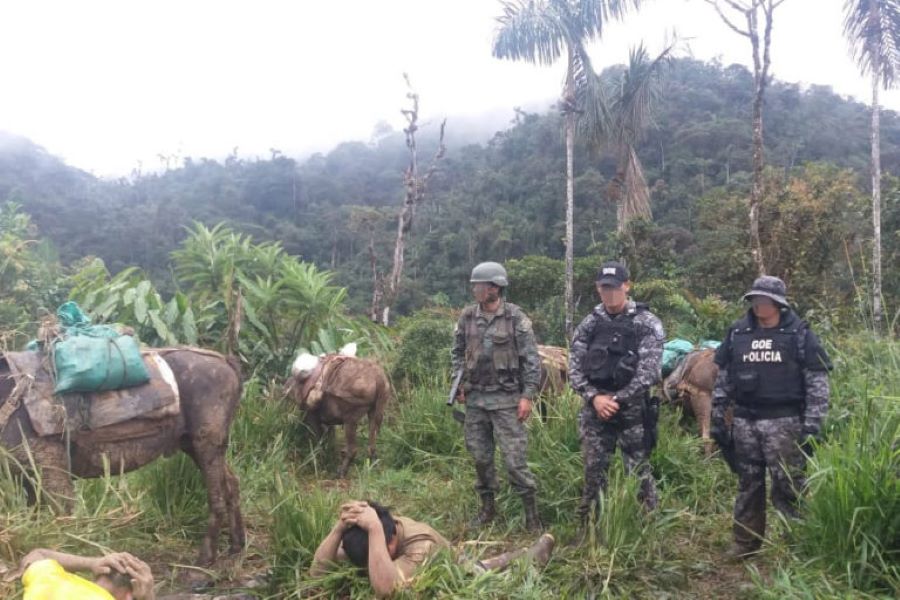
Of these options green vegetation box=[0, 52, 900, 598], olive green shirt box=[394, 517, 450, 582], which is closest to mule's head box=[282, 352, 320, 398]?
green vegetation box=[0, 52, 900, 598]

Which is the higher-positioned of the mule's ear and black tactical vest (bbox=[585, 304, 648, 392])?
black tactical vest (bbox=[585, 304, 648, 392])

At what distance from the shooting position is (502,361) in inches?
202

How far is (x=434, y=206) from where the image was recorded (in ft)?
137

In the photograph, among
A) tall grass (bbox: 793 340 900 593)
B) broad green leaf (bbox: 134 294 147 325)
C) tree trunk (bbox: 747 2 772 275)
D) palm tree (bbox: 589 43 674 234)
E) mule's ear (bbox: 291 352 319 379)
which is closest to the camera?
tall grass (bbox: 793 340 900 593)

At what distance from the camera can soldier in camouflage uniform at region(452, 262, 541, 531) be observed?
5.11m

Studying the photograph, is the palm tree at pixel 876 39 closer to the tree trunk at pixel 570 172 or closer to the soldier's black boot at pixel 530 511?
the tree trunk at pixel 570 172

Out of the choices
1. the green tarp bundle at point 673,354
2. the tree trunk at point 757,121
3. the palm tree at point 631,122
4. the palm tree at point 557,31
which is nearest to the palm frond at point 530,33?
the palm tree at point 557,31

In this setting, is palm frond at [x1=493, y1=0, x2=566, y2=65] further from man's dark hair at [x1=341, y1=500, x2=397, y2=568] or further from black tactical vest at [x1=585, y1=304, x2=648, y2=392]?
man's dark hair at [x1=341, y1=500, x2=397, y2=568]

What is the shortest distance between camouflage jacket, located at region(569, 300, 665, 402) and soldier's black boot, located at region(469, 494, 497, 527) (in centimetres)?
120

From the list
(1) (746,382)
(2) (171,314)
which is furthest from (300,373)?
(1) (746,382)

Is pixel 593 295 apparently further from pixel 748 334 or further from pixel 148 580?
pixel 148 580

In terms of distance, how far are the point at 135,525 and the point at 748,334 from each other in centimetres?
408

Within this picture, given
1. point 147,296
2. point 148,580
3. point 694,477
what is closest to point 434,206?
point 147,296

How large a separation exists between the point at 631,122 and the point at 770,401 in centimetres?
1641
